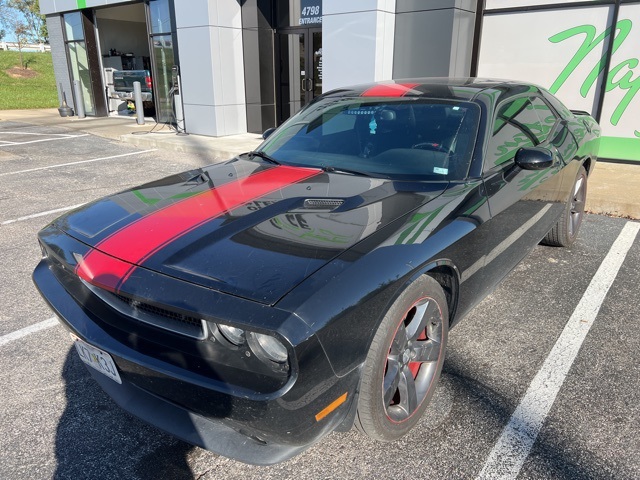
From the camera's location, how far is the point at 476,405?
101 inches

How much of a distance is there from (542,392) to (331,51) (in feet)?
25.7

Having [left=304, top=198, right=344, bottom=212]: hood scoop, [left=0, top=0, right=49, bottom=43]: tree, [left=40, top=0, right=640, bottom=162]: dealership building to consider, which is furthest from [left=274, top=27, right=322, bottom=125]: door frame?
[left=0, top=0, right=49, bottom=43]: tree

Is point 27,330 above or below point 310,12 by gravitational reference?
below

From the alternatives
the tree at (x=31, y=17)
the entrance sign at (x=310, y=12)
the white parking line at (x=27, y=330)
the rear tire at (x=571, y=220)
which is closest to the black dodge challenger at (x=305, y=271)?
the white parking line at (x=27, y=330)

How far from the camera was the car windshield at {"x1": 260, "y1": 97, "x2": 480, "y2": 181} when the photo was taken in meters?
2.94

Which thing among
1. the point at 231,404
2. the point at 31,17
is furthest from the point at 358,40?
the point at 31,17

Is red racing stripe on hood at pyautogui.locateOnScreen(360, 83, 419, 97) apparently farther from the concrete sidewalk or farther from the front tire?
the concrete sidewalk

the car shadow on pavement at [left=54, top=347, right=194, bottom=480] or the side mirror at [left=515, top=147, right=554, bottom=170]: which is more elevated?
the side mirror at [left=515, top=147, right=554, bottom=170]

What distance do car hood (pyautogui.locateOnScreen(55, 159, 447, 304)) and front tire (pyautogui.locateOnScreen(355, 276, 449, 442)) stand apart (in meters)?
0.36

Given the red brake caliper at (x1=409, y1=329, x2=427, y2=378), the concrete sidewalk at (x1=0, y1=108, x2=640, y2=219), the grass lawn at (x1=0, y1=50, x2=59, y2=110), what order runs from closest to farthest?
the red brake caliper at (x1=409, y1=329, x2=427, y2=378)
the concrete sidewalk at (x1=0, y1=108, x2=640, y2=219)
the grass lawn at (x1=0, y1=50, x2=59, y2=110)

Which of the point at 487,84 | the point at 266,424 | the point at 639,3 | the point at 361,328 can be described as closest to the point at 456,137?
the point at 487,84

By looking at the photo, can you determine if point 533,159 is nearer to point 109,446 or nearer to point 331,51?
point 109,446

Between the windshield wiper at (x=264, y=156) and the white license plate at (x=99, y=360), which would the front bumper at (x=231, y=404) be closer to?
the white license plate at (x=99, y=360)

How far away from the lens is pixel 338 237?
2131mm
